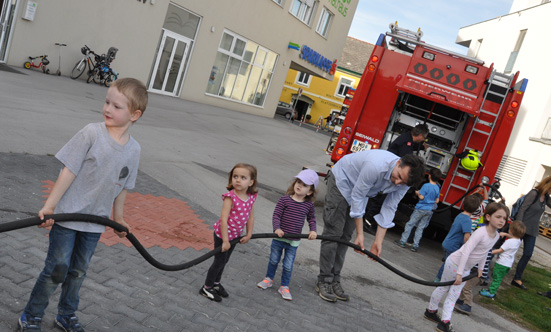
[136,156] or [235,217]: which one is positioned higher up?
[136,156]

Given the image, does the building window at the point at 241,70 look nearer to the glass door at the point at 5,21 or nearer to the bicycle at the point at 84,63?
the bicycle at the point at 84,63

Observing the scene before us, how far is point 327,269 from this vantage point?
556 centimetres

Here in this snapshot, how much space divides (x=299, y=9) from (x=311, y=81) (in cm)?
2116

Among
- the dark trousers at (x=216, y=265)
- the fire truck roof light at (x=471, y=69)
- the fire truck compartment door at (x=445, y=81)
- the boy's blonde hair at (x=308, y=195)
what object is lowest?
the dark trousers at (x=216, y=265)

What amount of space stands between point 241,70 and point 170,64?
5921 millimetres

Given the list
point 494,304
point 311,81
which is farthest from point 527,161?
point 311,81

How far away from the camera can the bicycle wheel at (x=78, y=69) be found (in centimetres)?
1695

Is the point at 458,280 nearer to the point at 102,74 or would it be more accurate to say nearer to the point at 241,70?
the point at 102,74

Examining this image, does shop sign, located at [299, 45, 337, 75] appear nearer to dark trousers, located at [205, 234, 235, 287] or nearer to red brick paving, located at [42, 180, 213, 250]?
red brick paving, located at [42, 180, 213, 250]

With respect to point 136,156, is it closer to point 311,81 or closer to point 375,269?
point 375,269

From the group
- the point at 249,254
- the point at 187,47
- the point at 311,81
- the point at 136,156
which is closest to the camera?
the point at 136,156

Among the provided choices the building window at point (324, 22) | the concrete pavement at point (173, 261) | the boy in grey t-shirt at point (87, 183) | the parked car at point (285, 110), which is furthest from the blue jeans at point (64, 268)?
the parked car at point (285, 110)

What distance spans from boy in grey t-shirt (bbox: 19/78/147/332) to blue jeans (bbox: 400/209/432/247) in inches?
269

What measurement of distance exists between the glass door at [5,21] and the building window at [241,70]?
33.9 feet
